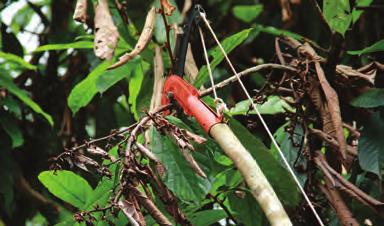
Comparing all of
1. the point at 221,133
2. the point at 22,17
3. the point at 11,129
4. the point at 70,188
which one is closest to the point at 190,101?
the point at 221,133

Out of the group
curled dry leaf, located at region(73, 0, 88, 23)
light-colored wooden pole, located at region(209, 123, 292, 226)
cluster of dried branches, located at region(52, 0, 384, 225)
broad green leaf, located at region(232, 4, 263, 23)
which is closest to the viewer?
light-colored wooden pole, located at region(209, 123, 292, 226)

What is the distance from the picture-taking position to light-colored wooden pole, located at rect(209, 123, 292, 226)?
1.77ft

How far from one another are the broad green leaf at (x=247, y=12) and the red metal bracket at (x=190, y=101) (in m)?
0.91

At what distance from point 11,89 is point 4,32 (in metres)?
0.30

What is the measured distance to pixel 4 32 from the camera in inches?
58.7

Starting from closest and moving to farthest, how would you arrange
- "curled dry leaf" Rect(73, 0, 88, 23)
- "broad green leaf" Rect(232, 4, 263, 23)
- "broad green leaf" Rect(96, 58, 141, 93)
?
1. "curled dry leaf" Rect(73, 0, 88, 23)
2. "broad green leaf" Rect(96, 58, 141, 93)
3. "broad green leaf" Rect(232, 4, 263, 23)

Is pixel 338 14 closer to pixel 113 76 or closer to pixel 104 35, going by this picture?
pixel 104 35

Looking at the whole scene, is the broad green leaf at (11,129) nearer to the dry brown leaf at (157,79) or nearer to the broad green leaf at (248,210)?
the dry brown leaf at (157,79)

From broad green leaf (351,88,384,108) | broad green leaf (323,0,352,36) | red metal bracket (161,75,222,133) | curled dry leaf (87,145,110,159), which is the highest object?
broad green leaf (323,0,352,36)

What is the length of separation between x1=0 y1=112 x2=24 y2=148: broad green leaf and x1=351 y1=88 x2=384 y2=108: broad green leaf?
0.72 m

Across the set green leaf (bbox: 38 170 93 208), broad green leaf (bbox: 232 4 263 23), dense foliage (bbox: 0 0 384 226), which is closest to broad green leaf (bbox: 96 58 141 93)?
dense foliage (bbox: 0 0 384 226)

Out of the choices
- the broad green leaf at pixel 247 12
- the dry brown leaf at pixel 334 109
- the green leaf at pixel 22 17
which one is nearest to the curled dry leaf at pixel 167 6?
the dry brown leaf at pixel 334 109

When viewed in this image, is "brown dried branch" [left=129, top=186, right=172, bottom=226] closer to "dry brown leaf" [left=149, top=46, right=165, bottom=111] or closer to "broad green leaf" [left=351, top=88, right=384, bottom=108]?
"dry brown leaf" [left=149, top=46, right=165, bottom=111]

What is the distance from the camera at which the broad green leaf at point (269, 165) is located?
0.78 metres
